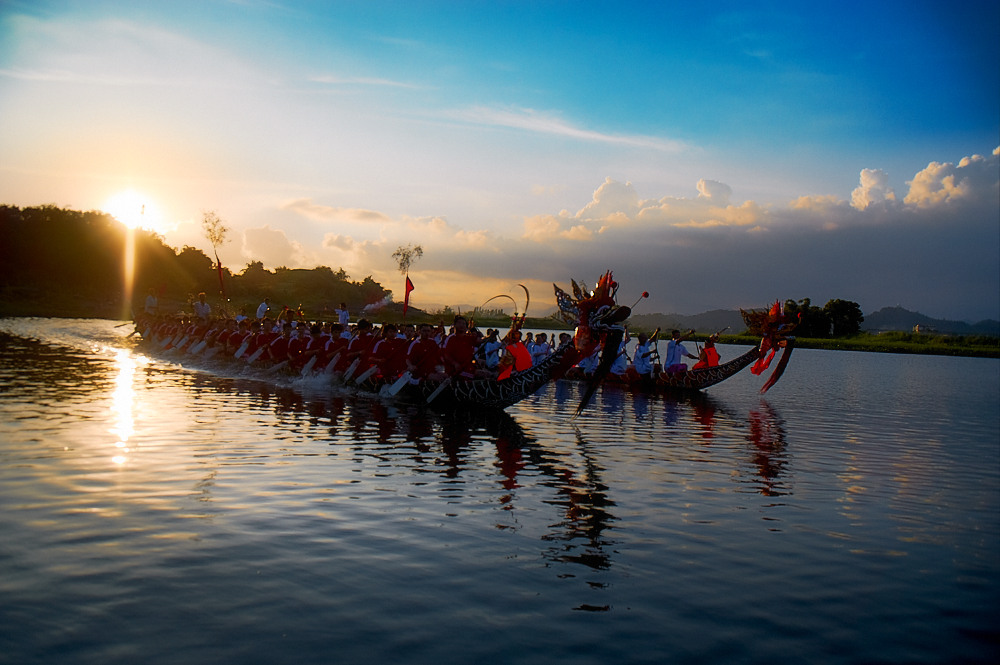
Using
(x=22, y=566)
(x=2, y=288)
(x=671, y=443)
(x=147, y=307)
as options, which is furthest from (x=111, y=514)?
(x=2, y=288)

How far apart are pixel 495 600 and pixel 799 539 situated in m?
3.98

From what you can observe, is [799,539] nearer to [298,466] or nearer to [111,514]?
[298,466]

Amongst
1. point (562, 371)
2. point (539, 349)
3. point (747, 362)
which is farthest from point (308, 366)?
point (747, 362)

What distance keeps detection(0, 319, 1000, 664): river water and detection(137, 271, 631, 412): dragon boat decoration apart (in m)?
1.27

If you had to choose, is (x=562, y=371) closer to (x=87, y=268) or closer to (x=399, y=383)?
(x=399, y=383)

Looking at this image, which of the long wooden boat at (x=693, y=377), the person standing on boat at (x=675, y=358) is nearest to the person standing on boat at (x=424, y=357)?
the long wooden boat at (x=693, y=377)

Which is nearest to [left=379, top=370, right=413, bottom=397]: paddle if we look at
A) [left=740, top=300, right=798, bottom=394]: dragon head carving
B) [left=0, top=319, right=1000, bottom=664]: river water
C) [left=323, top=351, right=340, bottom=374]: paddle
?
[left=323, top=351, right=340, bottom=374]: paddle

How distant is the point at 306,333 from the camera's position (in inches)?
901

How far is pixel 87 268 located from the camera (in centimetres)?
7225

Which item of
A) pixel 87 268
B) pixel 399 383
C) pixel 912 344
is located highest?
pixel 87 268

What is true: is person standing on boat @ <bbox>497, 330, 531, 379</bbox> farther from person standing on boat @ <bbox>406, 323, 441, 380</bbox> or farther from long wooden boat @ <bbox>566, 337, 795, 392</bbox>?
long wooden boat @ <bbox>566, 337, 795, 392</bbox>

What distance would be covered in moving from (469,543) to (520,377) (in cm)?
907

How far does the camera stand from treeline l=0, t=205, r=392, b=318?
65750 millimetres

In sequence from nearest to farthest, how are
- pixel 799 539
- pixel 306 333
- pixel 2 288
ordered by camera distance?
pixel 799 539, pixel 306 333, pixel 2 288
